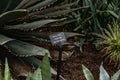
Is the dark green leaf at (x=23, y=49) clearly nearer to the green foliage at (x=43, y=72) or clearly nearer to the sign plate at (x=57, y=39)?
the sign plate at (x=57, y=39)

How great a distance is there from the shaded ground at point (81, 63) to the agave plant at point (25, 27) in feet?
1.24

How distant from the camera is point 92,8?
4312 millimetres

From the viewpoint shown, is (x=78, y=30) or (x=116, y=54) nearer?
(x=116, y=54)

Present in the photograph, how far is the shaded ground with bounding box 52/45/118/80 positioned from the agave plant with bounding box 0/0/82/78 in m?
0.38

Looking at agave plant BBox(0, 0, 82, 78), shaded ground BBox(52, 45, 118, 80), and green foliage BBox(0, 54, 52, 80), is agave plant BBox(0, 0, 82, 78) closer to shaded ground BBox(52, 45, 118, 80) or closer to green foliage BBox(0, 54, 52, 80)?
shaded ground BBox(52, 45, 118, 80)

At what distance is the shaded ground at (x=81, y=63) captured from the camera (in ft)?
12.0

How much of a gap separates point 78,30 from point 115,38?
1.75 feet

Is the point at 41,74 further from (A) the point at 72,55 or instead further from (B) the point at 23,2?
(A) the point at 72,55

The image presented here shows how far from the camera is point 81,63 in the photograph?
3.88m

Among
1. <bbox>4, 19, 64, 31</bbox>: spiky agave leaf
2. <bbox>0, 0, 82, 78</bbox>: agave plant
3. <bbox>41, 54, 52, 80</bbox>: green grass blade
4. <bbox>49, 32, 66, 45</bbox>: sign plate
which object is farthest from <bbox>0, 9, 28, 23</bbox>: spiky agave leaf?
<bbox>41, 54, 52, 80</bbox>: green grass blade

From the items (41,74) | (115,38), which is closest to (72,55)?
(115,38)

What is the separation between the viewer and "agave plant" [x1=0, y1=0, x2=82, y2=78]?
10.3 ft

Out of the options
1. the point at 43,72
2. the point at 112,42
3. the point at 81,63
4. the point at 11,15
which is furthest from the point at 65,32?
the point at 43,72

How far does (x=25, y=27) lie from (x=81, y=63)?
87cm
